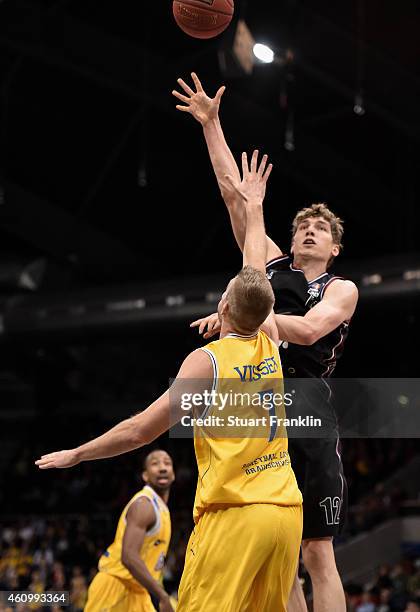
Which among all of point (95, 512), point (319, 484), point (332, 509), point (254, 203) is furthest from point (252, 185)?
point (95, 512)

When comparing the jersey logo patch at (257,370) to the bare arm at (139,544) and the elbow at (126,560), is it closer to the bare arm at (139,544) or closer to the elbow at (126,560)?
the bare arm at (139,544)

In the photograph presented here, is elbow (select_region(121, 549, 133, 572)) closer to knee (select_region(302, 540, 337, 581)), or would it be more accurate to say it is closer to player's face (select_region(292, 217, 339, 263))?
knee (select_region(302, 540, 337, 581))

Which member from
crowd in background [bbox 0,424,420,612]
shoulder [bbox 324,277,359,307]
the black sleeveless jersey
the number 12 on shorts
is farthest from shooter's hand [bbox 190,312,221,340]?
crowd in background [bbox 0,424,420,612]

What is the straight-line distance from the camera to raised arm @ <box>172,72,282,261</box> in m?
5.05

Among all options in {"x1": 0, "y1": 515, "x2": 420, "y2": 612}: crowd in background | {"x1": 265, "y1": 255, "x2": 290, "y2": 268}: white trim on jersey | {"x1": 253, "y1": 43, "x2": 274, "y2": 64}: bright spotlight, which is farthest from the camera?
{"x1": 253, "y1": 43, "x2": 274, "y2": 64}: bright spotlight

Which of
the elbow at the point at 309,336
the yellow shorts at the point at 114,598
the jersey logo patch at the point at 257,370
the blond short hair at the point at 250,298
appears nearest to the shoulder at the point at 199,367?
the jersey logo patch at the point at 257,370

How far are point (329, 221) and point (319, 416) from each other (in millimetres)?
1182

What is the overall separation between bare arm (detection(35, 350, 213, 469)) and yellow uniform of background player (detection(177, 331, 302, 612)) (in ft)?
0.29

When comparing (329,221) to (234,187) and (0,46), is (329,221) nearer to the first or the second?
(234,187)

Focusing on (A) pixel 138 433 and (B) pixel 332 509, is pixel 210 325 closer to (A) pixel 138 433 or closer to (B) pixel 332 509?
(A) pixel 138 433

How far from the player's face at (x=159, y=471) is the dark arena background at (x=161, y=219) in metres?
4.67

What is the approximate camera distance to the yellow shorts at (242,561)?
12.2 ft

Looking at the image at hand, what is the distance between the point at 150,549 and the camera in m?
7.07

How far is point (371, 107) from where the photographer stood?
47.7ft
